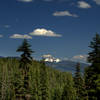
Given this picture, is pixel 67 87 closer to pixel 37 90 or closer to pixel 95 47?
pixel 37 90

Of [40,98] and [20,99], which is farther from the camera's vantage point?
[40,98]

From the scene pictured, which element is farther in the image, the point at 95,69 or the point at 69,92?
the point at 69,92

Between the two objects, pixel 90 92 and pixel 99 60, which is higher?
pixel 99 60

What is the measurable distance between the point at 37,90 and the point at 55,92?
40.9 meters

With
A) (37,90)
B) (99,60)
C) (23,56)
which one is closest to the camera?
(99,60)

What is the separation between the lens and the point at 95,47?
23.0m

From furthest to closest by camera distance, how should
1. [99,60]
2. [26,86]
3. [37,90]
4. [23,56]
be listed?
[37,90] < [26,86] < [23,56] < [99,60]

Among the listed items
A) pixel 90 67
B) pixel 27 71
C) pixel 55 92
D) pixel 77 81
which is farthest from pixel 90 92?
pixel 55 92

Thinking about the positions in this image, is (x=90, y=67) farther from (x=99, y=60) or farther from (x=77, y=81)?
(x=77, y=81)

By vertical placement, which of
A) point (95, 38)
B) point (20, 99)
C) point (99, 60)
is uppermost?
point (95, 38)

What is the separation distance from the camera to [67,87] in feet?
258

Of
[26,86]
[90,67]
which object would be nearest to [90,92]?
[90,67]

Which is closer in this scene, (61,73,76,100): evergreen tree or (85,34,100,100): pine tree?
(85,34,100,100): pine tree

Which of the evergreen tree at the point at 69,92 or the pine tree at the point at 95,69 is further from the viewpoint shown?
the evergreen tree at the point at 69,92
